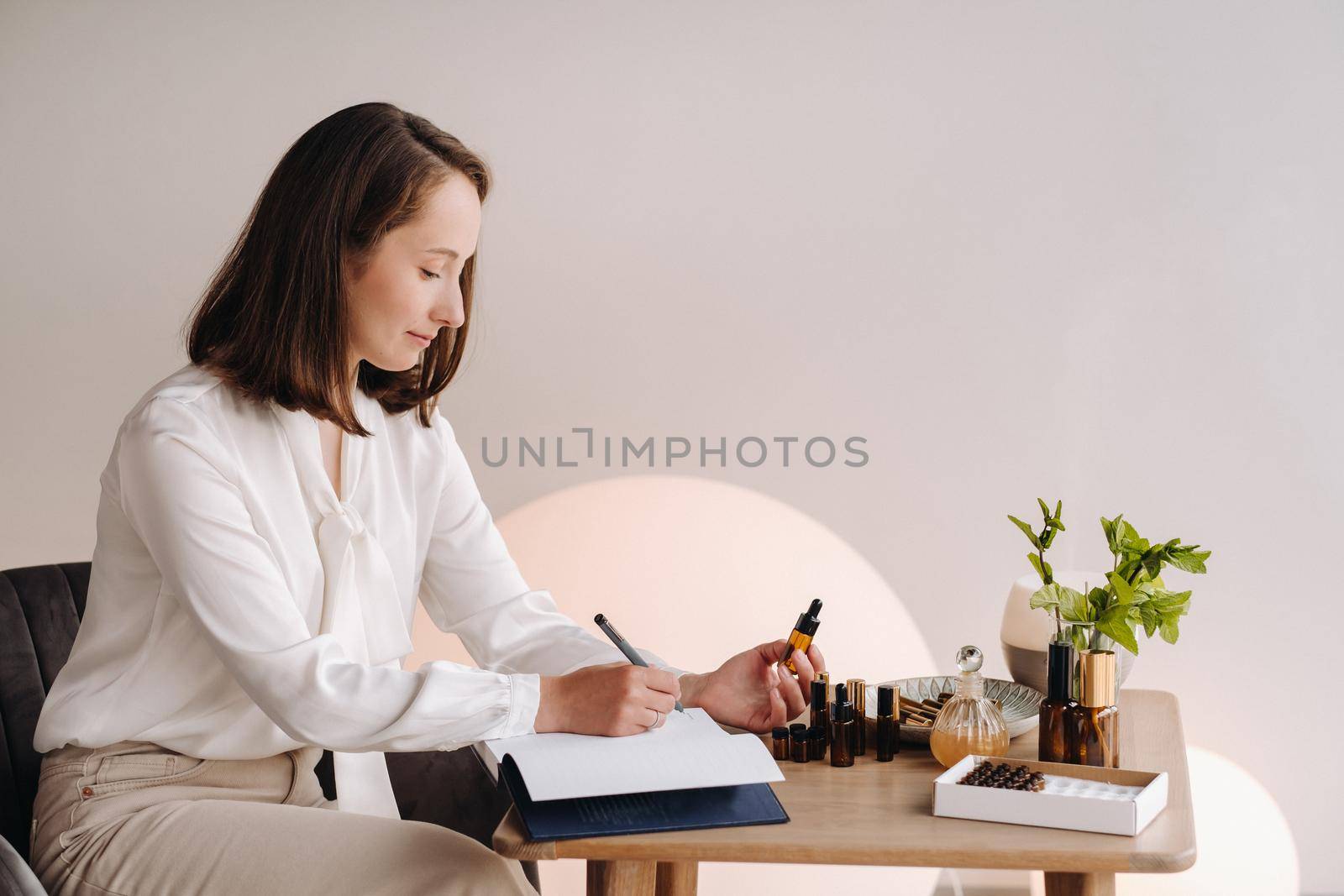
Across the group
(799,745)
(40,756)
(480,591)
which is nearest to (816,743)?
(799,745)

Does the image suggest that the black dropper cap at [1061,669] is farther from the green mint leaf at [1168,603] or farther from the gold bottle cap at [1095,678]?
the green mint leaf at [1168,603]

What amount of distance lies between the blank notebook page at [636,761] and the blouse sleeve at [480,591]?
0.34 metres

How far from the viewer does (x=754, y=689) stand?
138 centimetres

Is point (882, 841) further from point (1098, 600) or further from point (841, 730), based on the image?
point (1098, 600)

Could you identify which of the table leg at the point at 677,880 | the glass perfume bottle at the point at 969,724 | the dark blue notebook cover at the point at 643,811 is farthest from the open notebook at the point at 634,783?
the table leg at the point at 677,880

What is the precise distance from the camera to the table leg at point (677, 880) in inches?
61.4

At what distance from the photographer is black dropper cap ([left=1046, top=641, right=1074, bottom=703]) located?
120 centimetres

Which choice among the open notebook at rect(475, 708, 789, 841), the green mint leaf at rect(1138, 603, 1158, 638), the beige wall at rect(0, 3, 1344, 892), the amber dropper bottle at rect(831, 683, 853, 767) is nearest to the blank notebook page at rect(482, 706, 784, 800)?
the open notebook at rect(475, 708, 789, 841)

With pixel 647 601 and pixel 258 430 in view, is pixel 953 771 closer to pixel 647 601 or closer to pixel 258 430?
pixel 258 430

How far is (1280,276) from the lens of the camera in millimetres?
2359

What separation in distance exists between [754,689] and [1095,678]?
1.24 ft

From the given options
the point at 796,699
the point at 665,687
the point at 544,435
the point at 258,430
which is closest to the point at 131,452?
the point at 258,430

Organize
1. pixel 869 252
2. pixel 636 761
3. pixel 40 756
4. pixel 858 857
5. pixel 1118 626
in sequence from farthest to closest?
pixel 869 252 → pixel 40 756 → pixel 1118 626 → pixel 636 761 → pixel 858 857

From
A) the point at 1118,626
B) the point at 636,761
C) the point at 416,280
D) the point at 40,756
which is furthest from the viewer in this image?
the point at 40,756
